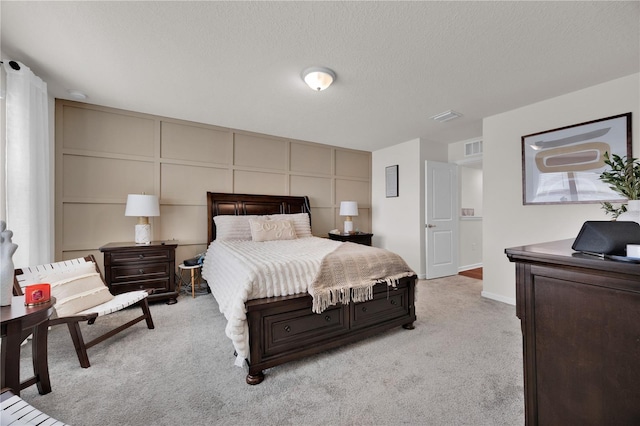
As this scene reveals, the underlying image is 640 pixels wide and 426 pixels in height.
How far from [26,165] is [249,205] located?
242cm

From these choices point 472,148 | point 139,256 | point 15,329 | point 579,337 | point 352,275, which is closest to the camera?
point 579,337

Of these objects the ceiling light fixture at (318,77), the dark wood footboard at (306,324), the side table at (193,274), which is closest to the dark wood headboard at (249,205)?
the side table at (193,274)

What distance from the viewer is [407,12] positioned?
173cm

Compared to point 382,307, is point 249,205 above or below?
above

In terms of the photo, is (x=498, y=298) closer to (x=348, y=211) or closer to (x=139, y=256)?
(x=348, y=211)

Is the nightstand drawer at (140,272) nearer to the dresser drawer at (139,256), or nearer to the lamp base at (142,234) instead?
the dresser drawer at (139,256)

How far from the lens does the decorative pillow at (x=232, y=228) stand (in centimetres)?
368

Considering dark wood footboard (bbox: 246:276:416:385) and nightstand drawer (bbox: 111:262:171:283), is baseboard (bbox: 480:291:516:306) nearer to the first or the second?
dark wood footboard (bbox: 246:276:416:385)

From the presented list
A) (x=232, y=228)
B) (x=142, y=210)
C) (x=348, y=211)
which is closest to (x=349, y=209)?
(x=348, y=211)

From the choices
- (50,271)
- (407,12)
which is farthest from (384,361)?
(50,271)

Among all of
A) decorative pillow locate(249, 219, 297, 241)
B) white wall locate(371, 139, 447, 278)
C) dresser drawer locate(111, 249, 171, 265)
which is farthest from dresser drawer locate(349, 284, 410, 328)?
dresser drawer locate(111, 249, 171, 265)

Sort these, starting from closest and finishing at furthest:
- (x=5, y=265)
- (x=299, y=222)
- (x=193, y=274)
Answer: (x=5, y=265) < (x=193, y=274) < (x=299, y=222)

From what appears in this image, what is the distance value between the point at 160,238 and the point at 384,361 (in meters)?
3.33

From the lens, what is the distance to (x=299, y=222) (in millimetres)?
4133
